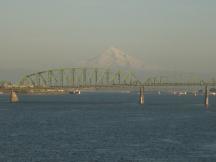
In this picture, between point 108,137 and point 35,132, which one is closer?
point 108,137

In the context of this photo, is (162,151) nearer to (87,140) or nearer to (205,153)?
(205,153)

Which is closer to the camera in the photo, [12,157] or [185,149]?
[12,157]

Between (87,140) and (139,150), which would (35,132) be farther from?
(139,150)

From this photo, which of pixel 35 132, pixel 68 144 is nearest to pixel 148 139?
pixel 68 144

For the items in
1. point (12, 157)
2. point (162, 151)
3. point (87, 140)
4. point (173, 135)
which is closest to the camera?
point (12, 157)

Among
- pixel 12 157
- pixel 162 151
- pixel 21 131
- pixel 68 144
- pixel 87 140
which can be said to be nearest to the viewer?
pixel 12 157

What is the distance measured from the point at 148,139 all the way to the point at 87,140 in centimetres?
907

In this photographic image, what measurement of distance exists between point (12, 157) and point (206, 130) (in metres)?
49.8

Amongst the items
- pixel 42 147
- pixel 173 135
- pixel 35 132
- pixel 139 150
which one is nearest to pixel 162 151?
pixel 139 150

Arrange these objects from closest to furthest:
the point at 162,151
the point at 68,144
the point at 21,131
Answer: the point at 162,151 < the point at 68,144 < the point at 21,131

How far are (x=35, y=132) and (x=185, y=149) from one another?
34203 millimetres

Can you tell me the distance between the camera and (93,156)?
79.2 metres

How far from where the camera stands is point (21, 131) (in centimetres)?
11544

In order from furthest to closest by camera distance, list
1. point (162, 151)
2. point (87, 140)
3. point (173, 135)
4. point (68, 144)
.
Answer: point (173, 135) < point (87, 140) < point (68, 144) < point (162, 151)
